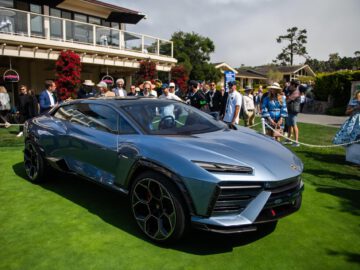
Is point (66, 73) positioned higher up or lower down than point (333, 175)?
higher up

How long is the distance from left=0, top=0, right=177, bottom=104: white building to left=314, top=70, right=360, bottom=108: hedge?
1066 cm

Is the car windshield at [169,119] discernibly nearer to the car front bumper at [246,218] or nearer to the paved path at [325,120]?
the car front bumper at [246,218]

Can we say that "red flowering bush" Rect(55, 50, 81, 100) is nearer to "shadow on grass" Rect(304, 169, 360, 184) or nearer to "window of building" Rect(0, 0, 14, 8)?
"window of building" Rect(0, 0, 14, 8)

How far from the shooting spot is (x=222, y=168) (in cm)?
295

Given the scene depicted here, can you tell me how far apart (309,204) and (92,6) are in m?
20.3

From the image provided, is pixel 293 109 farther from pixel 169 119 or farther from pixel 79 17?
pixel 79 17

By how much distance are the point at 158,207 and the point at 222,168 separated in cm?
80

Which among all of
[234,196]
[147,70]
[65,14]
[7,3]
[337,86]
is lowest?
[234,196]

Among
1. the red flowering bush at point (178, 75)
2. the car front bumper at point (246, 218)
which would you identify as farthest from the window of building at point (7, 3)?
the car front bumper at point (246, 218)

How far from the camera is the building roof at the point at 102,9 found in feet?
65.1

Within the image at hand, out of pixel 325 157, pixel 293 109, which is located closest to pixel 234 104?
pixel 293 109

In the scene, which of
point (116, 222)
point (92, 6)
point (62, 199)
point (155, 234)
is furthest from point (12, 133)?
point (92, 6)

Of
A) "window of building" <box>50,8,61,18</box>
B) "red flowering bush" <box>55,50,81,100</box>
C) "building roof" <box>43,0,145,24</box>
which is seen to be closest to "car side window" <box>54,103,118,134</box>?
"red flowering bush" <box>55,50,81,100</box>

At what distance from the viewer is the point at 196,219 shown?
117 inches
